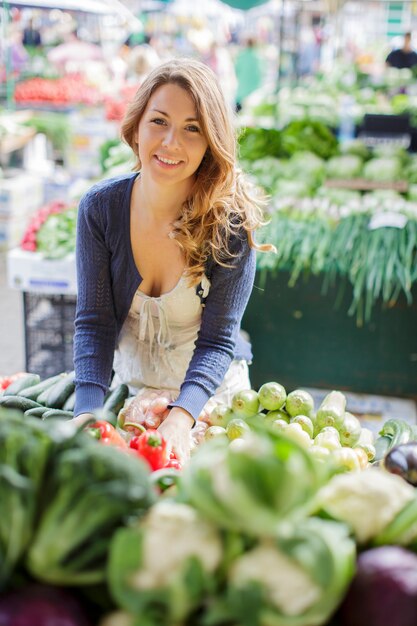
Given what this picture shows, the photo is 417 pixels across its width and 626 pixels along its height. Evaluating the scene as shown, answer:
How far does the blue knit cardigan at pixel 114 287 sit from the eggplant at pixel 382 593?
1253 mm

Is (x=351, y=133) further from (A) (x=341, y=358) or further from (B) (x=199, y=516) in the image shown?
(B) (x=199, y=516)

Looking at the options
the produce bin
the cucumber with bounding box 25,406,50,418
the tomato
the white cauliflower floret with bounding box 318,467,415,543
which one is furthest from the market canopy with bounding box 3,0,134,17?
the white cauliflower floret with bounding box 318,467,415,543

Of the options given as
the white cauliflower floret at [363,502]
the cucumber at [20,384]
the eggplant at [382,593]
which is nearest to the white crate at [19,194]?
the cucumber at [20,384]

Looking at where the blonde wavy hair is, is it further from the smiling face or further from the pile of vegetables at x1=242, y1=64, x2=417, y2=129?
the pile of vegetables at x1=242, y1=64, x2=417, y2=129

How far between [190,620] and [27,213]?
22.7 feet

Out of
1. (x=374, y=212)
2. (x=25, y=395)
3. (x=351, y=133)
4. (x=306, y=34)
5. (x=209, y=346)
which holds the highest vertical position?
(x=306, y=34)

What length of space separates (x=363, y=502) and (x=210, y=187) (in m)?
1.39

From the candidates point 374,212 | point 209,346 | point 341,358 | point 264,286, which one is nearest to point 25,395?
point 209,346

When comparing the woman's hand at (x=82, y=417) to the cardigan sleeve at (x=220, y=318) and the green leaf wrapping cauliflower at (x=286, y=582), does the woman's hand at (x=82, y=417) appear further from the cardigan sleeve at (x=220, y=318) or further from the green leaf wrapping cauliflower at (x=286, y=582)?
the green leaf wrapping cauliflower at (x=286, y=582)

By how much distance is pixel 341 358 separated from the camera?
436 cm

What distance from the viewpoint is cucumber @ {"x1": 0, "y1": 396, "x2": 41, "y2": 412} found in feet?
8.01

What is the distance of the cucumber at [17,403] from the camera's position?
8.01 feet

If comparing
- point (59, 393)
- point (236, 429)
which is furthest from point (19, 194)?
point (236, 429)

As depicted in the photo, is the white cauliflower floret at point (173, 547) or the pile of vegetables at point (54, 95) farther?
the pile of vegetables at point (54, 95)
